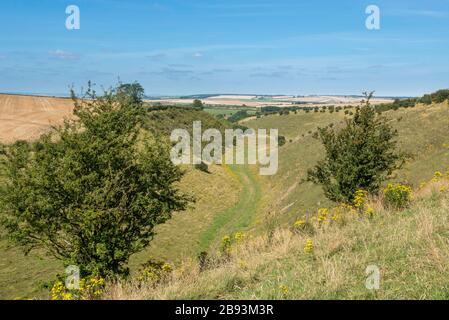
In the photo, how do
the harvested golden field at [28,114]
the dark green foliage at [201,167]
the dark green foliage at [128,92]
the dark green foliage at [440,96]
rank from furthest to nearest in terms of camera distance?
A: the dark green foliage at [440,96]
the harvested golden field at [28,114]
the dark green foliage at [201,167]
the dark green foliage at [128,92]

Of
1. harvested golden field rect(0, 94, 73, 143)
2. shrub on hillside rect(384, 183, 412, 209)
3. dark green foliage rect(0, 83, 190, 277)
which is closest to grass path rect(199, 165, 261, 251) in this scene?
dark green foliage rect(0, 83, 190, 277)

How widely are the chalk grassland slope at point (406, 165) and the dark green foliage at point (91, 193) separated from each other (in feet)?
20.7

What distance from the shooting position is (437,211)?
33.3 ft

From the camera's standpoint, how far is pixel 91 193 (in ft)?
46.8

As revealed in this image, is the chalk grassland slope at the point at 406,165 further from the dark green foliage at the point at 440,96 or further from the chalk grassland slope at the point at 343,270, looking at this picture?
the chalk grassland slope at the point at 343,270

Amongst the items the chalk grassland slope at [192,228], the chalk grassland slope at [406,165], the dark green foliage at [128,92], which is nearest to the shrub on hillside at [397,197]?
the chalk grassland slope at [406,165]

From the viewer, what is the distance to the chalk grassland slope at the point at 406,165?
99.9 feet

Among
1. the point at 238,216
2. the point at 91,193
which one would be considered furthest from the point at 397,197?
the point at 238,216

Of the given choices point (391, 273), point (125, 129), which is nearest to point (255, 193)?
point (125, 129)

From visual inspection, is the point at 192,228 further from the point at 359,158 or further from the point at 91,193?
the point at 91,193

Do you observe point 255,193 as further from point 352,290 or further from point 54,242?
point 352,290

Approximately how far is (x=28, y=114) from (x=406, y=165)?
60545 millimetres

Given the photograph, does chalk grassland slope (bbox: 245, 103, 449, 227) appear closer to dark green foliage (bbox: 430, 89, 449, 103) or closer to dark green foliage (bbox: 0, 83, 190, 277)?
dark green foliage (bbox: 430, 89, 449, 103)

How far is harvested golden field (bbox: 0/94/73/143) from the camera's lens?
5506 cm
